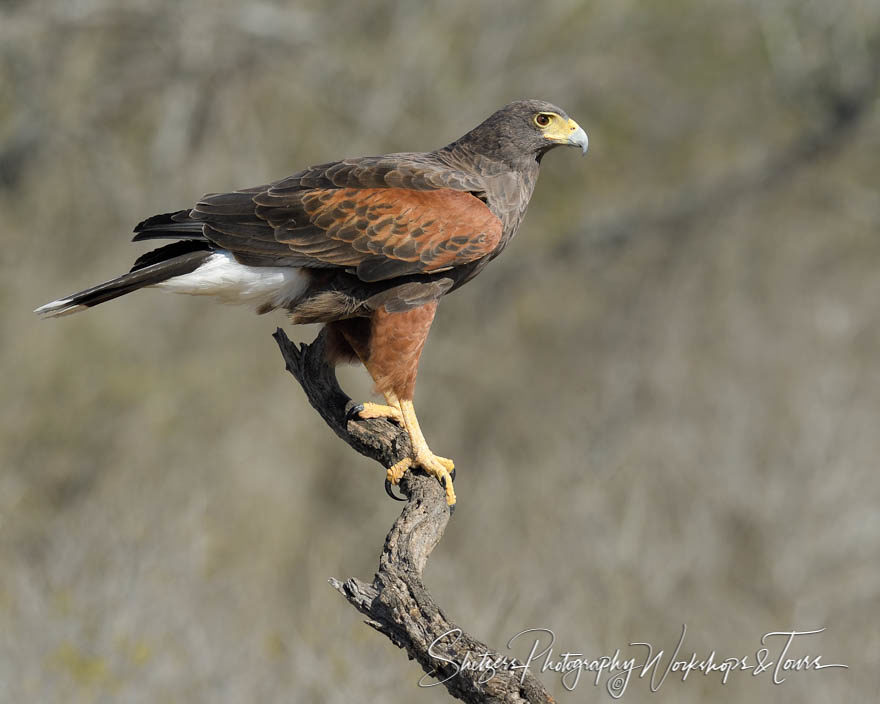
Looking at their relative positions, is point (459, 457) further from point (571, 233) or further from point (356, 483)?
point (571, 233)

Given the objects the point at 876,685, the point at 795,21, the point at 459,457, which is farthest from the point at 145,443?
the point at 795,21

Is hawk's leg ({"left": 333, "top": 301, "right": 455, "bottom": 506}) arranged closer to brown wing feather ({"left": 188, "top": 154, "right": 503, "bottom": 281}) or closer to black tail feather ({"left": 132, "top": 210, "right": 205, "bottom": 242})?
brown wing feather ({"left": 188, "top": 154, "right": 503, "bottom": 281})

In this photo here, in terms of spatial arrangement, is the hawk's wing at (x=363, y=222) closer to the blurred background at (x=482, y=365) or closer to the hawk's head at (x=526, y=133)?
the hawk's head at (x=526, y=133)

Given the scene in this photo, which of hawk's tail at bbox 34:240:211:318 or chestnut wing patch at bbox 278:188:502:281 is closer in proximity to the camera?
hawk's tail at bbox 34:240:211:318

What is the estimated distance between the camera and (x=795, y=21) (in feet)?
63.7

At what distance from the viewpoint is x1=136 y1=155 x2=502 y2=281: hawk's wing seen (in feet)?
18.1

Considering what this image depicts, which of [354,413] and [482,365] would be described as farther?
[482,365]

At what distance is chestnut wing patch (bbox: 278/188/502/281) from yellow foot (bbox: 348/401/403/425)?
2.33 ft

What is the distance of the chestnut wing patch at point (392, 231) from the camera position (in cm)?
552

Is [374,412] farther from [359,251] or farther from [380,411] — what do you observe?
[359,251]

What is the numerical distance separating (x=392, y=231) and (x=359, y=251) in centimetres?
20

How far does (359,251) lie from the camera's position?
5.57 m

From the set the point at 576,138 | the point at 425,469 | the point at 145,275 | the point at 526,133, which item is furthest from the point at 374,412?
the point at 576,138

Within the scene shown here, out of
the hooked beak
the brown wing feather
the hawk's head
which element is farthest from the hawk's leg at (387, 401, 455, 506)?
the hooked beak
